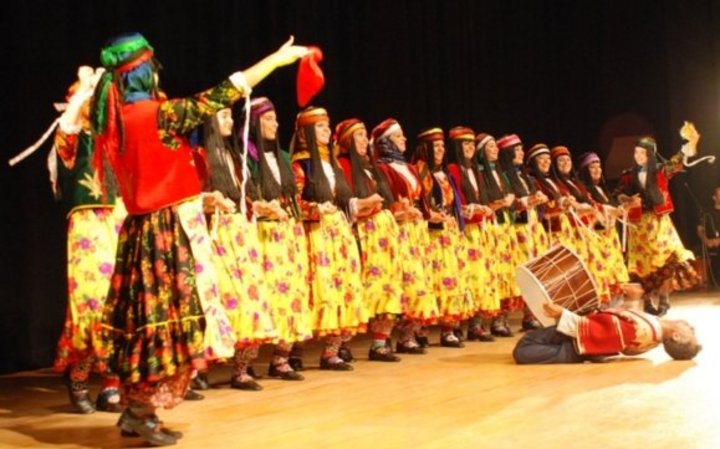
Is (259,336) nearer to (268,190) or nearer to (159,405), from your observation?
(268,190)

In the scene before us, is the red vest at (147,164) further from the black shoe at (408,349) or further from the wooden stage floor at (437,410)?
the black shoe at (408,349)

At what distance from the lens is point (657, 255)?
793 cm

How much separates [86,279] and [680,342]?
2.95m

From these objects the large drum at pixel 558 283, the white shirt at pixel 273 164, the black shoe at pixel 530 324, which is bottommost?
the black shoe at pixel 530 324

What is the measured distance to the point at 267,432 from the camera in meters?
3.46

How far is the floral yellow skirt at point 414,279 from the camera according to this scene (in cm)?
576

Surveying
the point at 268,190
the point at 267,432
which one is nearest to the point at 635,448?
the point at 267,432

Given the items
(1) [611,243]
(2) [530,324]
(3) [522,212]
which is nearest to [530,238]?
(3) [522,212]

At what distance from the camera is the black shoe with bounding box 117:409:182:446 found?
3.28m

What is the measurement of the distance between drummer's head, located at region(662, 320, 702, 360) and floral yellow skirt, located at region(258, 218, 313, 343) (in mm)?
1858

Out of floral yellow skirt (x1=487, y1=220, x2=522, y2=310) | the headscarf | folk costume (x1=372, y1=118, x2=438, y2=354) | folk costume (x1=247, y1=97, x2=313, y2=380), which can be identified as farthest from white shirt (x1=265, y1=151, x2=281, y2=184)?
floral yellow skirt (x1=487, y1=220, x2=522, y2=310)

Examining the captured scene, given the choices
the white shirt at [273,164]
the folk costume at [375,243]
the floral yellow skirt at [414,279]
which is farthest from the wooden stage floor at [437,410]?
the white shirt at [273,164]

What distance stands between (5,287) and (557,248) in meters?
3.24

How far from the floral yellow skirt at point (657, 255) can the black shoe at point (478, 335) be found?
210 centimetres
